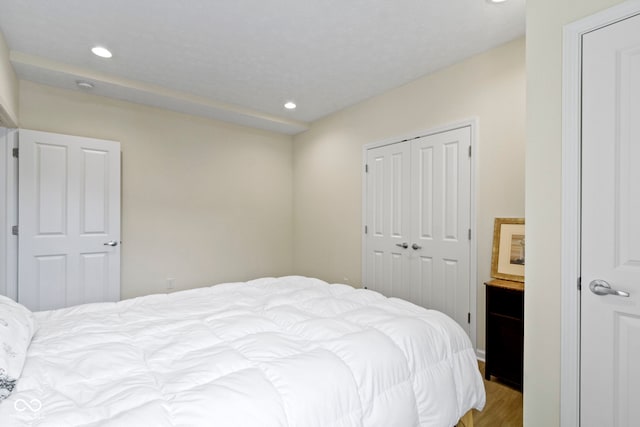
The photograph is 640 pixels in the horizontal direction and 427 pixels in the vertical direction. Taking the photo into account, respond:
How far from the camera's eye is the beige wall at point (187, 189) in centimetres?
346

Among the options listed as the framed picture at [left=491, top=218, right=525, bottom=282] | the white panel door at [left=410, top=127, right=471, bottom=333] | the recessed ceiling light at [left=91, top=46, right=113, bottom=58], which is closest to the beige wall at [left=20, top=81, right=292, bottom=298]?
the recessed ceiling light at [left=91, top=46, right=113, bottom=58]

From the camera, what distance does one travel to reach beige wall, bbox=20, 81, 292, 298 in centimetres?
346

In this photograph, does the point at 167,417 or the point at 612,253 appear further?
the point at 612,253

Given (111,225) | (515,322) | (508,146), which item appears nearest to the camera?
(515,322)

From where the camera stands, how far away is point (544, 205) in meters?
1.54

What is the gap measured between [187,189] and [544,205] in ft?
12.4

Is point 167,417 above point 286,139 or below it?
below

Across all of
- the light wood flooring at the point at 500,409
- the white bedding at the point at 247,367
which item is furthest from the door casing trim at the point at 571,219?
the light wood flooring at the point at 500,409

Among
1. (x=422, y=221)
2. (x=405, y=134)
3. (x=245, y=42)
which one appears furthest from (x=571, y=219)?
(x=245, y=42)

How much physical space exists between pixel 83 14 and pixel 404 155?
2.95 metres

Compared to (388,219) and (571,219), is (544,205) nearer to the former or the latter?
(571,219)

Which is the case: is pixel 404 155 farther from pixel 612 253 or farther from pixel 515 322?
pixel 612 253

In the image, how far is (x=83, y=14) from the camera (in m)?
2.23

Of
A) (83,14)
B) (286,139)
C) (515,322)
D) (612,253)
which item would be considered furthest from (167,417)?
(286,139)
